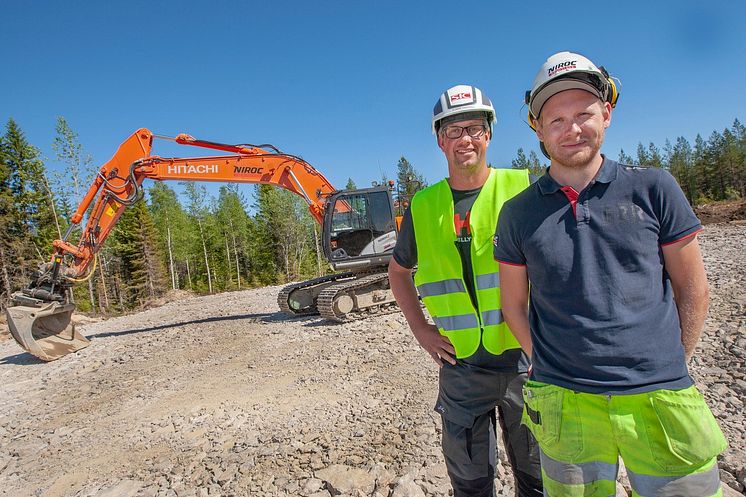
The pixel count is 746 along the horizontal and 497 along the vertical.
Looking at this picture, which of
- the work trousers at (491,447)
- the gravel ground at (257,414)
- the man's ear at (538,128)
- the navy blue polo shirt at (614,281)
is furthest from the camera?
the gravel ground at (257,414)

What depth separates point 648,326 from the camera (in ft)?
4.94

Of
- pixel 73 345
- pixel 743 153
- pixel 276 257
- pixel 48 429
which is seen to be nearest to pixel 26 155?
pixel 276 257

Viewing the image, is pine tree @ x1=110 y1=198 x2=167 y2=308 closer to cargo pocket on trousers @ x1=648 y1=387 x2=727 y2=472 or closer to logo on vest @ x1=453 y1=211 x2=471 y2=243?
logo on vest @ x1=453 y1=211 x2=471 y2=243

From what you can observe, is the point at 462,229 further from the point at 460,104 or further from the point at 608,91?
the point at 608,91

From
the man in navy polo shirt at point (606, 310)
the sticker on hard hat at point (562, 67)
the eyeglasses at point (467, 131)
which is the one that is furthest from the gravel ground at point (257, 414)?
the sticker on hard hat at point (562, 67)

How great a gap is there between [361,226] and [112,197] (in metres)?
5.68

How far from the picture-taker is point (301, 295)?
33.2 ft

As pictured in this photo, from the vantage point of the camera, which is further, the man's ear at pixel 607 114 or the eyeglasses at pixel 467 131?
the eyeglasses at pixel 467 131

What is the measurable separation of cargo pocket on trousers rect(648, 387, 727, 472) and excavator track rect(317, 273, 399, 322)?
292 inches

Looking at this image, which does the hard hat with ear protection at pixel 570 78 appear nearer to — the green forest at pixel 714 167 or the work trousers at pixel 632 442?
the work trousers at pixel 632 442

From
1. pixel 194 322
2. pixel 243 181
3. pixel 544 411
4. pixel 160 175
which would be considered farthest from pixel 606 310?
pixel 194 322

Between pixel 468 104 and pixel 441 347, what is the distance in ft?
4.21

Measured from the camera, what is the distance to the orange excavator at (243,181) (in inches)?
343

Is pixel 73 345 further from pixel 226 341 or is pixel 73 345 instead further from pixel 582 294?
pixel 582 294
